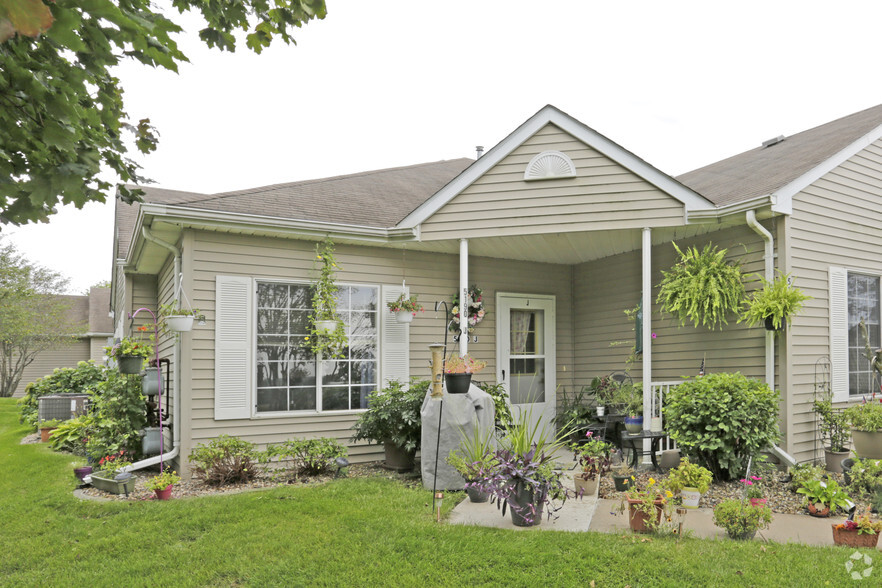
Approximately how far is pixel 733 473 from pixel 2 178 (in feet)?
19.5

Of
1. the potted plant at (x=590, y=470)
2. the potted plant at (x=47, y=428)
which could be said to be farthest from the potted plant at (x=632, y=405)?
the potted plant at (x=47, y=428)

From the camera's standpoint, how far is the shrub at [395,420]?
20.1 ft

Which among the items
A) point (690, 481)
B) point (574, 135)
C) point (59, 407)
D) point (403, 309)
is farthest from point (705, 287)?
point (59, 407)

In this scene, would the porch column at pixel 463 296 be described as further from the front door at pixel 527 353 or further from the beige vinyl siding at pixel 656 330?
the beige vinyl siding at pixel 656 330

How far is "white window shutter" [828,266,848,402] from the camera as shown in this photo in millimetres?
6438

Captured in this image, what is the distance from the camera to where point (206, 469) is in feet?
19.3

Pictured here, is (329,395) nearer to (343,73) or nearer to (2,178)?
(343,73)

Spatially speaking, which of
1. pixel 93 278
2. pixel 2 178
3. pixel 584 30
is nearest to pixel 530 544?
pixel 2 178

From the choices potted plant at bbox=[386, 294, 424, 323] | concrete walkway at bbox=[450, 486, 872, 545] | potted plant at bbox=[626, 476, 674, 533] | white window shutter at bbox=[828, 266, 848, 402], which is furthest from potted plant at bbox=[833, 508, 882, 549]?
potted plant at bbox=[386, 294, 424, 323]

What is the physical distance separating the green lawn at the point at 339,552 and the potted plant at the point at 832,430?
107 inches

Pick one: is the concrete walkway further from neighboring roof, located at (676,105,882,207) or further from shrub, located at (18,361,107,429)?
shrub, located at (18,361,107,429)

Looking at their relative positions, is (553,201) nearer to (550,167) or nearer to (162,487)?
(550,167)

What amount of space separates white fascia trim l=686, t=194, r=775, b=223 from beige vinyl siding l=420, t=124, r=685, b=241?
0.48 ft

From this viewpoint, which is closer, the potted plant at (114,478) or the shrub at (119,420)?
the potted plant at (114,478)
